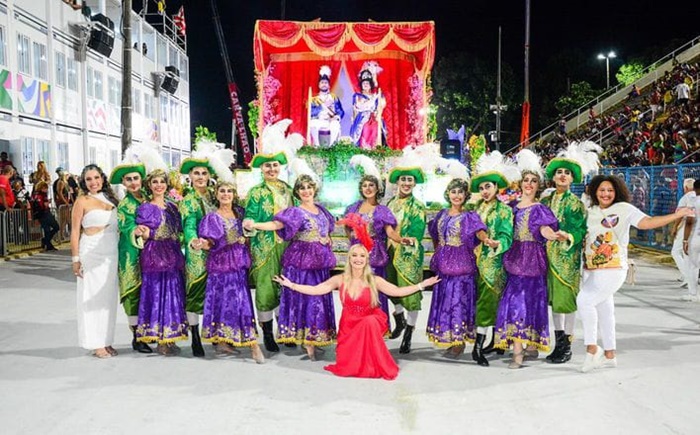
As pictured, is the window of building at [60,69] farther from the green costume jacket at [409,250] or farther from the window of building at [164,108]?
the green costume jacket at [409,250]

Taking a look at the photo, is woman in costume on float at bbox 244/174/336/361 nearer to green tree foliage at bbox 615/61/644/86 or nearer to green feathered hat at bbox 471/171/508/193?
green feathered hat at bbox 471/171/508/193

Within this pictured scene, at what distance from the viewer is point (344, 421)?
14.0 feet

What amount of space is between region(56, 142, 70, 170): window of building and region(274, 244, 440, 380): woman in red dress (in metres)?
18.4

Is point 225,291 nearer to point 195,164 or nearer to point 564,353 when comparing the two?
point 195,164

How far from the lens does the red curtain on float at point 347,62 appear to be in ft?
51.5

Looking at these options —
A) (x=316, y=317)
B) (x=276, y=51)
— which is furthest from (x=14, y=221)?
(x=316, y=317)

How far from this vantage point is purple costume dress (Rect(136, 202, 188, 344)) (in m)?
5.80

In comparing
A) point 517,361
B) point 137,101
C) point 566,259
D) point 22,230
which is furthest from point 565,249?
point 137,101

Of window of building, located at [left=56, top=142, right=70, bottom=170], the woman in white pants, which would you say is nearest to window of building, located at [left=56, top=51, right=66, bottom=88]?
window of building, located at [left=56, top=142, right=70, bottom=170]

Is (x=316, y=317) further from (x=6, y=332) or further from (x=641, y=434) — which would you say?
(x=6, y=332)

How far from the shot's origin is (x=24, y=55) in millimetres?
19078

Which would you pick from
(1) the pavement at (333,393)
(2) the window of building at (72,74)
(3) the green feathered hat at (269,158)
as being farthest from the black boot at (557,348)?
(2) the window of building at (72,74)

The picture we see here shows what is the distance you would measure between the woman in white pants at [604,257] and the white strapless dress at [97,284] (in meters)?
3.98

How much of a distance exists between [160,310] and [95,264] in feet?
2.36
